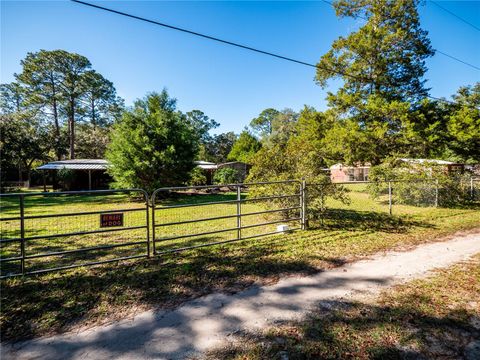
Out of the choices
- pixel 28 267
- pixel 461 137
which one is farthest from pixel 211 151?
pixel 28 267

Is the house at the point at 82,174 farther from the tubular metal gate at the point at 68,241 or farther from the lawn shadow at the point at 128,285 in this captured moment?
the lawn shadow at the point at 128,285

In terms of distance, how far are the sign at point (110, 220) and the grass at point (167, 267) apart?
0.75 m

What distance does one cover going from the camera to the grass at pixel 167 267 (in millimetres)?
3117

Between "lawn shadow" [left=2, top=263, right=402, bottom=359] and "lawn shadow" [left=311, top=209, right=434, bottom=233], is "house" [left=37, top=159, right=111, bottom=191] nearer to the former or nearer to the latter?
"lawn shadow" [left=311, top=209, right=434, bottom=233]

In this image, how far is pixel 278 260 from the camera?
4.72 meters

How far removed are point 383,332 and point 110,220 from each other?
434 cm

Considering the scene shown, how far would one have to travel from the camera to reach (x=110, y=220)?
4.56 metres

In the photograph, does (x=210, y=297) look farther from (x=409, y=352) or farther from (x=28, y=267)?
(x=28, y=267)

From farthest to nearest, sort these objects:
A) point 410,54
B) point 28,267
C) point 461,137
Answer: point 410,54, point 461,137, point 28,267

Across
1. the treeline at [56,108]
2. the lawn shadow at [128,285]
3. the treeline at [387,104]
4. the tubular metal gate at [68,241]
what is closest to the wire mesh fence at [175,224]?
the tubular metal gate at [68,241]

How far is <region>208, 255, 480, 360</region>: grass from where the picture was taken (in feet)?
7.70

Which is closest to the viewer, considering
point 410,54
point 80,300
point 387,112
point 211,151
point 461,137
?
point 80,300

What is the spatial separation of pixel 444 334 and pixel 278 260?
252 cm

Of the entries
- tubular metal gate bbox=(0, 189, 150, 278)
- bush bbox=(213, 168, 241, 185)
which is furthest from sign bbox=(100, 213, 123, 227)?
bush bbox=(213, 168, 241, 185)
